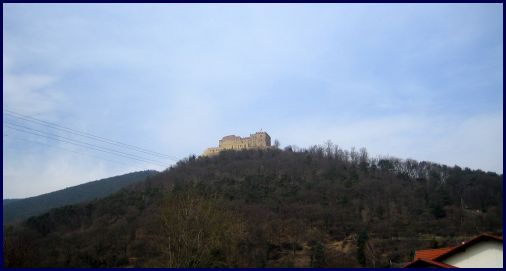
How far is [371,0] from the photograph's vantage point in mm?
6984

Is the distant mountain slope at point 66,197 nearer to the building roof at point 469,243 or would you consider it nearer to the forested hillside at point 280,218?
the forested hillside at point 280,218

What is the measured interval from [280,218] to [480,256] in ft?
128

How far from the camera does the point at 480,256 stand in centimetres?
1379

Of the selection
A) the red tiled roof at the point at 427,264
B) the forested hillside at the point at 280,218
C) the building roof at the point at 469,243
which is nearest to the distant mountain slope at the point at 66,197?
the forested hillside at the point at 280,218

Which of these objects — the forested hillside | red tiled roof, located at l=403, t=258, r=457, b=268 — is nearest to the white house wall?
red tiled roof, located at l=403, t=258, r=457, b=268

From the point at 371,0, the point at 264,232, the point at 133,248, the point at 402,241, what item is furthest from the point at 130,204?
the point at 371,0

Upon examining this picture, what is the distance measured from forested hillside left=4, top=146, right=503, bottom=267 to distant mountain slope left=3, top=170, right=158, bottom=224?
430 inches

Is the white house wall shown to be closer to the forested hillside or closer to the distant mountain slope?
the forested hillside

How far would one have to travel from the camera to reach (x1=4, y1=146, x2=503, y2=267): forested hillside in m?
19.1

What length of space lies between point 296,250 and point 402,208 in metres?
18.9

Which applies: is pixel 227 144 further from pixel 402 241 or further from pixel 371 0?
pixel 371 0

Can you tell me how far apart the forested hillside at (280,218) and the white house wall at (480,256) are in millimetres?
9038

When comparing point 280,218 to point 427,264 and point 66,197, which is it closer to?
point 427,264

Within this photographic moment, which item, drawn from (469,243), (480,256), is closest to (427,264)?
(469,243)
